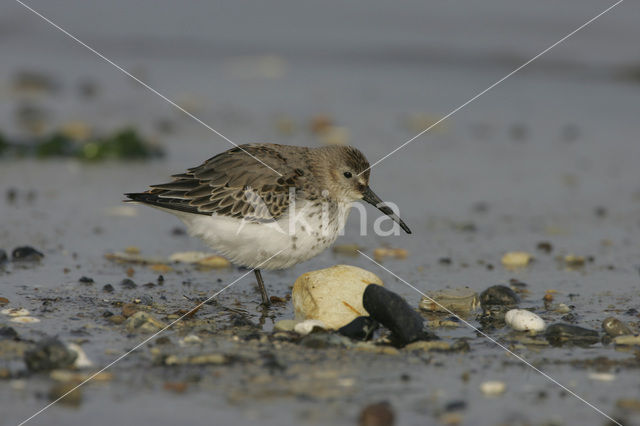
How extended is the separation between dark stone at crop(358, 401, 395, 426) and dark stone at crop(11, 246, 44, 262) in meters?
3.78

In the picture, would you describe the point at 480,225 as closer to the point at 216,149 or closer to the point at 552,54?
the point at 216,149

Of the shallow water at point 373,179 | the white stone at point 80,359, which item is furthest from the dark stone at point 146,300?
the white stone at point 80,359

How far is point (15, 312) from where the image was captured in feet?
18.6

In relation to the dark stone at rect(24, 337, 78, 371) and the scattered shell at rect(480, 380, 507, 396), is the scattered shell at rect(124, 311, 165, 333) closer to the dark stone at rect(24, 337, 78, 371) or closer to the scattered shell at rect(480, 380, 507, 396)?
the dark stone at rect(24, 337, 78, 371)


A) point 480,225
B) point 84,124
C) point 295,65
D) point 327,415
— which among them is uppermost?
point 295,65

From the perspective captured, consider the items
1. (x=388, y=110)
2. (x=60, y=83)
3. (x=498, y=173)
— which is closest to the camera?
(x=498, y=173)

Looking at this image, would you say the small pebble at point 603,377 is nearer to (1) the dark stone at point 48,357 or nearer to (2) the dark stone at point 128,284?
(1) the dark stone at point 48,357

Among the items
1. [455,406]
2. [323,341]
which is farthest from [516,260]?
[455,406]

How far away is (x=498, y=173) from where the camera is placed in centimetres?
1016

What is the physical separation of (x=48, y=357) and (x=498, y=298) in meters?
3.16

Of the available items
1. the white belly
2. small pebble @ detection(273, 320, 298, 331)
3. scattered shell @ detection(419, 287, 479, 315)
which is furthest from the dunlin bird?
scattered shell @ detection(419, 287, 479, 315)

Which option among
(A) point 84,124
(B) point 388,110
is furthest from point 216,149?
(B) point 388,110

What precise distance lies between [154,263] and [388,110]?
5.85m

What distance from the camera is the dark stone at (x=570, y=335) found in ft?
17.8
